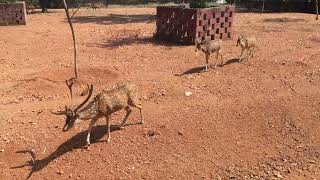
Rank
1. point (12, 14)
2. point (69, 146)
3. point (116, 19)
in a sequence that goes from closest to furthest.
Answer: point (69, 146) < point (12, 14) < point (116, 19)

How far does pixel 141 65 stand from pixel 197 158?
6105 millimetres

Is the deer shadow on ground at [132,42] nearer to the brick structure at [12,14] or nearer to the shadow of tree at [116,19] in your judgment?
the shadow of tree at [116,19]

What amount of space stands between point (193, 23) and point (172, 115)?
23.3 ft

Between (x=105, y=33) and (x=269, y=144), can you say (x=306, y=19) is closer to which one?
(x=105, y=33)

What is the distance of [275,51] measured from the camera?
52.1 feet

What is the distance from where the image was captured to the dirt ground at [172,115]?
902 centimetres

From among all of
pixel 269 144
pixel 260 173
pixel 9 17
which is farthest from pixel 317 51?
pixel 9 17

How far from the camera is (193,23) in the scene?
17016mm

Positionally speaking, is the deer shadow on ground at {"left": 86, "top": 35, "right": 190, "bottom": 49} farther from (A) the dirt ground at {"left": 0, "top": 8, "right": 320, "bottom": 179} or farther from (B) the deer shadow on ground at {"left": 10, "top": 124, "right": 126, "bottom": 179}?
(B) the deer shadow on ground at {"left": 10, "top": 124, "right": 126, "bottom": 179}

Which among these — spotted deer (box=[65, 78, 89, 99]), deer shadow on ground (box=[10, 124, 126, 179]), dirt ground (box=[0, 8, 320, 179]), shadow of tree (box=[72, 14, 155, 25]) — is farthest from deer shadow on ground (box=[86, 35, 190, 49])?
deer shadow on ground (box=[10, 124, 126, 179])

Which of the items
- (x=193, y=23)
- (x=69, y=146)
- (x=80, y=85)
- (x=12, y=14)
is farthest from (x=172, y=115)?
(x=12, y=14)

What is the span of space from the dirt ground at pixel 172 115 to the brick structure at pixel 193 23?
636mm

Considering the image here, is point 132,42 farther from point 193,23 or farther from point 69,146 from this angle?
point 69,146

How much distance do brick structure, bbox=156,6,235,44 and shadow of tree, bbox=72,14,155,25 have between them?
6.63 metres
